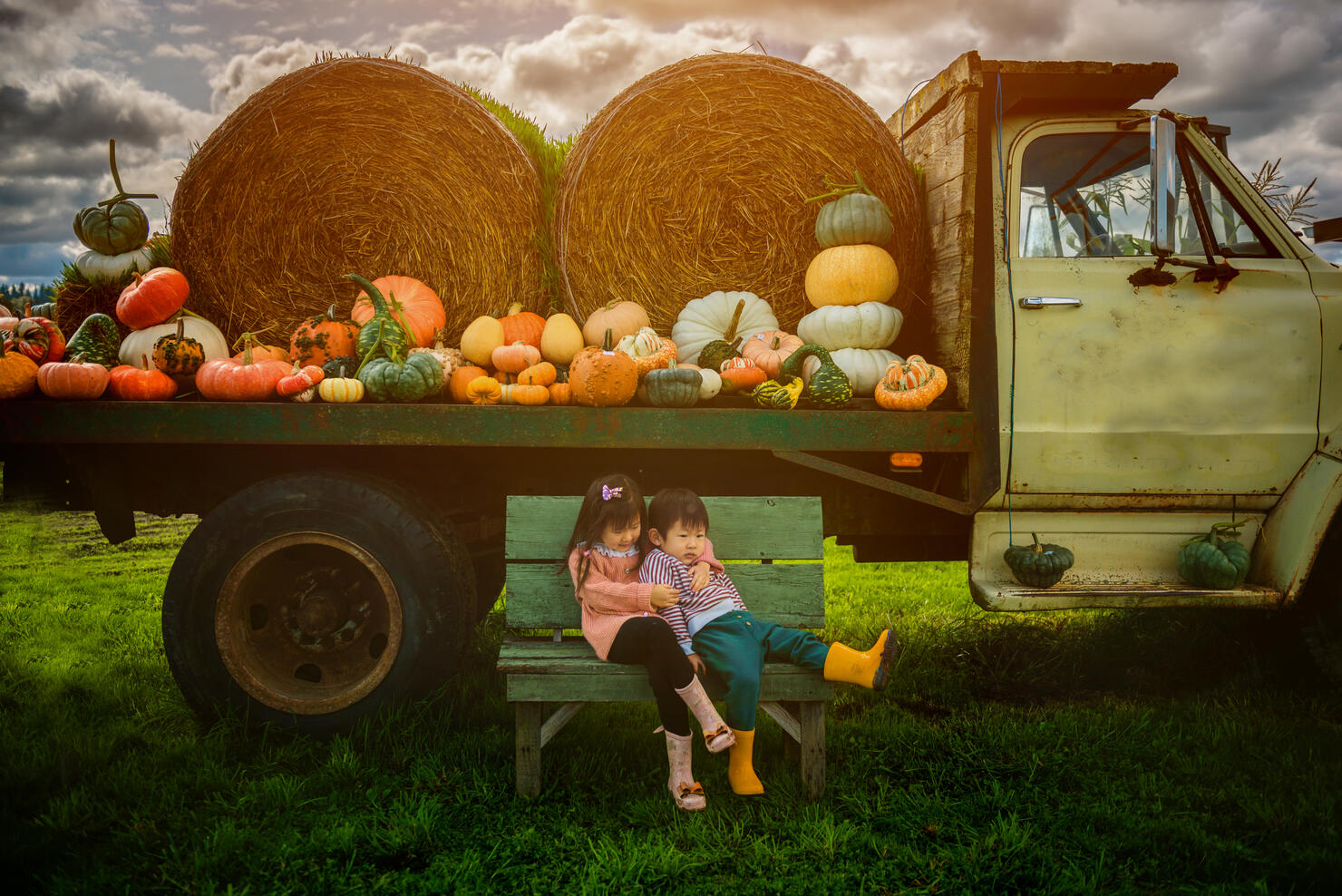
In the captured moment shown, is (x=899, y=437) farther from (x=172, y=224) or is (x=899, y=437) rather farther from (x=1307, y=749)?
(x=172, y=224)

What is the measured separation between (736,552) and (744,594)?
0.50ft

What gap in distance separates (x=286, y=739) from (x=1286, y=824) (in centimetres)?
339

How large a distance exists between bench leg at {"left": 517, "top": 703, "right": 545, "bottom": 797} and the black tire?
45 centimetres

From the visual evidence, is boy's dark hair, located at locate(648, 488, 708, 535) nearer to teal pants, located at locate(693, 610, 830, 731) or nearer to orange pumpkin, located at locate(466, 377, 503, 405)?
teal pants, located at locate(693, 610, 830, 731)

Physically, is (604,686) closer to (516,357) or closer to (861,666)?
(861,666)

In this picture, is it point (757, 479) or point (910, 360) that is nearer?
point (910, 360)

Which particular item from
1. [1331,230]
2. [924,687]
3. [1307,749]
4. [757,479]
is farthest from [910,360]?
[1331,230]

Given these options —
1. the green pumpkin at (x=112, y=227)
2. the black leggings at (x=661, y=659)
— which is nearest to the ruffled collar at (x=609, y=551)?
the black leggings at (x=661, y=659)

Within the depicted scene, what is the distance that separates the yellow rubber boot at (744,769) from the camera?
101 inches

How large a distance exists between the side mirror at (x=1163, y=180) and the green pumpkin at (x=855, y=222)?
3.23 ft

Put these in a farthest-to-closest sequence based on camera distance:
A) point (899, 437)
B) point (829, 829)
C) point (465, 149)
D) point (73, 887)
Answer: point (465, 149) → point (899, 437) → point (829, 829) → point (73, 887)

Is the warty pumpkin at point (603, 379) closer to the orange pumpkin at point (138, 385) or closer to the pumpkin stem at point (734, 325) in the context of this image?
the pumpkin stem at point (734, 325)

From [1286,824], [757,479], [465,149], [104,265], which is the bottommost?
Result: [1286,824]

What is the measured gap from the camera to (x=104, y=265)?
3.56 metres
